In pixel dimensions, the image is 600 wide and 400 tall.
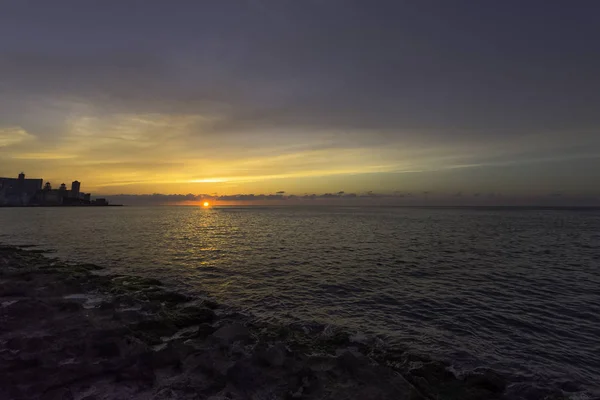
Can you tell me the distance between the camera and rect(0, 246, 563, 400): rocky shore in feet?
28.6

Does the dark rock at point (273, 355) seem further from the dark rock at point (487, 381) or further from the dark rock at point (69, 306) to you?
the dark rock at point (69, 306)

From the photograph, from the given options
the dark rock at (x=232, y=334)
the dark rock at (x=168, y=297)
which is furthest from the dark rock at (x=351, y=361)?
the dark rock at (x=168, y=297)

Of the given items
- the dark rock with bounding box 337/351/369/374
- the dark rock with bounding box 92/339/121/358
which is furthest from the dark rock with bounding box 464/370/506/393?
the dark rock with bounding box 92/339/121/358

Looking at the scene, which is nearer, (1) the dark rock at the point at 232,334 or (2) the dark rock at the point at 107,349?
(2) the dark rock at the point at 107,349

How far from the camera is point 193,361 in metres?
10.4

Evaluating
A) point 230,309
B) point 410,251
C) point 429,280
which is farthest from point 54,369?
point 410,251

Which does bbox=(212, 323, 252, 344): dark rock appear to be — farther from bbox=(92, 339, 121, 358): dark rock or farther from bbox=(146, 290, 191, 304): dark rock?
bbox=(146, 290, 191, 304): dark rock

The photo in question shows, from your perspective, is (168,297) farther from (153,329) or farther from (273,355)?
(273,355)

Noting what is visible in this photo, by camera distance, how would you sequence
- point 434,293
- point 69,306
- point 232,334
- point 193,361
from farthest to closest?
point 434,293 < point 69,306 < point 232,334 < point 193,361

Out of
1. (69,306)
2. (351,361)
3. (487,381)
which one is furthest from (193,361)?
(487,381)

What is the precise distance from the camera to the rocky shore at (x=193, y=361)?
8.71 m

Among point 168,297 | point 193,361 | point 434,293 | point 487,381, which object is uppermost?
point 193,361

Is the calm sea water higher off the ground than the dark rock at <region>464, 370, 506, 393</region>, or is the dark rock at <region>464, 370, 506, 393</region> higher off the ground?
the dark rock at <region>464, 370, 506, 393</region>

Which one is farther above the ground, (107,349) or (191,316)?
(107,349)
